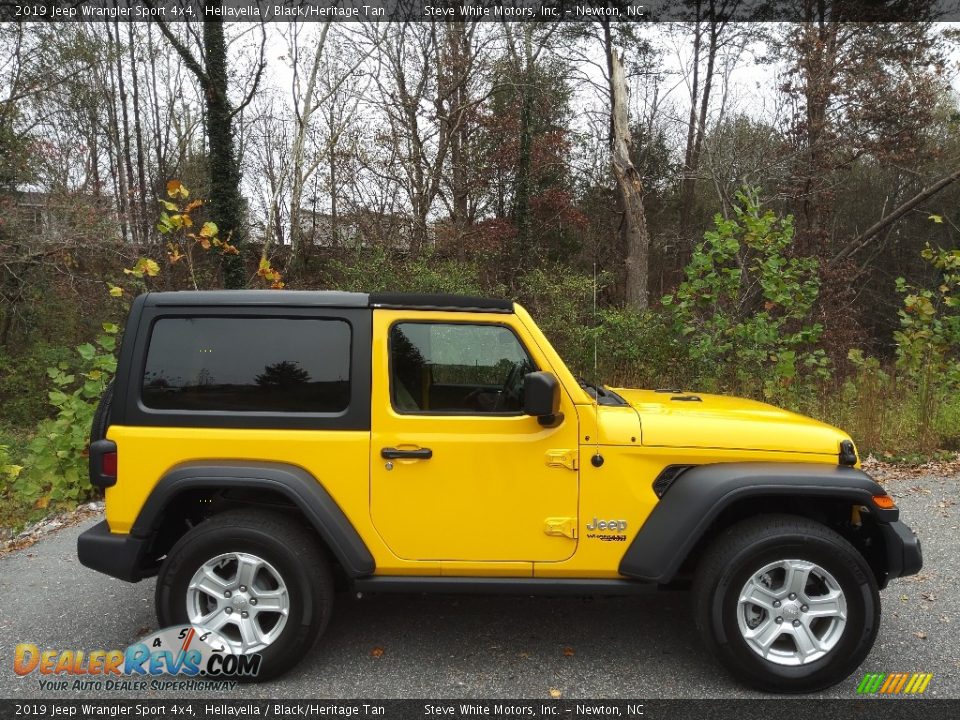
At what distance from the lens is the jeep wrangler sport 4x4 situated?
2.85 m

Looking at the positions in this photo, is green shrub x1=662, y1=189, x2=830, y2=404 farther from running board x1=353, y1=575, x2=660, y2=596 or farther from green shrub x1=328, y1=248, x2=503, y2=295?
running board x1=353, y1=575, x2=660, y2=596

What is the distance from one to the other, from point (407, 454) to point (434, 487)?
204 millimetres

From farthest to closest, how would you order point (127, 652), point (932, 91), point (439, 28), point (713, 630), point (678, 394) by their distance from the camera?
point (439, 28)
point (932, 91)
point (678, 394)
point (127, 652)
point (713, 630)

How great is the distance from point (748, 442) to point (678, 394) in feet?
2.75

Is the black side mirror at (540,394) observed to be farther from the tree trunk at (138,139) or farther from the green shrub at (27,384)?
the tree trunk at (138,139)

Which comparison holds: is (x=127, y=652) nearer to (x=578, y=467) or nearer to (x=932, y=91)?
(x=578, y=467)

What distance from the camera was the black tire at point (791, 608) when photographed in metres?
2.83

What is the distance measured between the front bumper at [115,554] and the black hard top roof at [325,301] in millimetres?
1153

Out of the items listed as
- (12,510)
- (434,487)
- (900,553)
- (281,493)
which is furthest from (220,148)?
(900,553)

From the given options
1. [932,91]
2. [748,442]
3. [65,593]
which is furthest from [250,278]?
[932,91]

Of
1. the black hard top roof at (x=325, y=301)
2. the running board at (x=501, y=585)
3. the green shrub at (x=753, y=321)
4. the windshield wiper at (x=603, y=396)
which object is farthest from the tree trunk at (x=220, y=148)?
the running board at (x=501, y=585)

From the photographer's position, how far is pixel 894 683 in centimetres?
297

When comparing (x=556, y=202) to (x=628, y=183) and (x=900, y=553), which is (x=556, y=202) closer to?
(x=628, y=183)

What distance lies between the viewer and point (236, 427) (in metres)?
3.00
